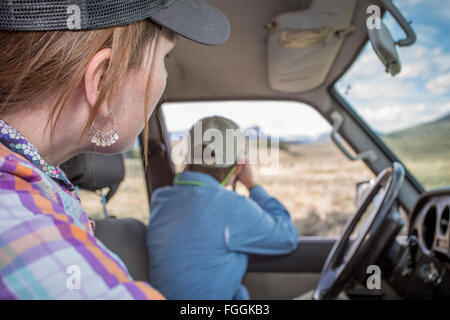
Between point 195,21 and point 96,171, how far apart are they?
844 millimetres

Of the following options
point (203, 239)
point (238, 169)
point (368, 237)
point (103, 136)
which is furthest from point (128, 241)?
point (103, 136)

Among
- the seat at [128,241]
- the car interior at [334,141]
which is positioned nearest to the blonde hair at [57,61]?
the car interior at [334,141]

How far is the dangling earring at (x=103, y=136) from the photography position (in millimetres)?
629

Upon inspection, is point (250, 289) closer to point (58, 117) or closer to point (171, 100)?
point (171, 100)

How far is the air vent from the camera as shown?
4.92ft

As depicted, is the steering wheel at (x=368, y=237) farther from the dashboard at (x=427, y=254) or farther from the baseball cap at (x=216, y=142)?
the baseball cap at (x=216, y=142)

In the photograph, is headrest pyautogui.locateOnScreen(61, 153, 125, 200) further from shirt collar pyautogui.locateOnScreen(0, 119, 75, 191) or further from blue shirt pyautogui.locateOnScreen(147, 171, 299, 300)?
shirt collar pyautogui.locateOnScreen(0, 119, 75, 191)

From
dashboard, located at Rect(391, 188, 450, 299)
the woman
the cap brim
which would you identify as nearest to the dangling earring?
the woman

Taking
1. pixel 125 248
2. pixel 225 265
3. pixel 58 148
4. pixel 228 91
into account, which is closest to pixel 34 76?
pixel 58 148

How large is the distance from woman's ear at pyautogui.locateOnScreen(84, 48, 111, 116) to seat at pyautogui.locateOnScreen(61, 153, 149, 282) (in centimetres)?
68

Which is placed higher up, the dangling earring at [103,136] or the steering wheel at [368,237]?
the dangling earring at [103,136]

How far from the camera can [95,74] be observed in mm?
538

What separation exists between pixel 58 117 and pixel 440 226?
142cm

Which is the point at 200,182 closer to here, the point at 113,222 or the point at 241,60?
the point at 113,222
